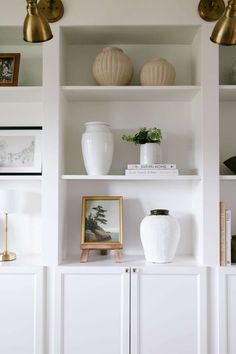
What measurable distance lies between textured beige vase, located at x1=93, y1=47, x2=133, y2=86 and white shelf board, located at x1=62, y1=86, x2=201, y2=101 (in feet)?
0.25

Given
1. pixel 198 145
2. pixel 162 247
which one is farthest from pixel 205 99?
pixel 162 247

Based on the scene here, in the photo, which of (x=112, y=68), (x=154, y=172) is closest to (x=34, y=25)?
(x=112, y=68)

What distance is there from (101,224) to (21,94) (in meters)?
0.90

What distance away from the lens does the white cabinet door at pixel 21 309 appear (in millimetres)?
2072

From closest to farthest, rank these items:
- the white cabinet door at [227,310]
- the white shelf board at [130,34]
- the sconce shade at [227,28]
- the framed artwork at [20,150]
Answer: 1. the sconce shade at [227,28]
2. the white cabinet door at [227,310]
3. the white shelf board at [130,34]
4. the framed artwork at [20,150]

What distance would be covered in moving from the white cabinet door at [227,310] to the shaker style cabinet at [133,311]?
3.7 inches

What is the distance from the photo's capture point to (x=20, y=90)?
2.17 meters

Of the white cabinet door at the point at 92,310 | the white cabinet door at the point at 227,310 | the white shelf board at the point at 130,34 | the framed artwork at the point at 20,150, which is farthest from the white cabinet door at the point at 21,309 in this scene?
the white shelf board at the point at 130,34

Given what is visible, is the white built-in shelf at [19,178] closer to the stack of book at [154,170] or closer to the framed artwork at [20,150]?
the framed artwork at [20,150]

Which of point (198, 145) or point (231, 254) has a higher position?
point (198, 145)

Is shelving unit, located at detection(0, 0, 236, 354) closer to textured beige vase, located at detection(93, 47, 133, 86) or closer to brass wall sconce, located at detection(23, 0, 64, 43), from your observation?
textured beige vase, located at detection(93, 47, 133, 86)

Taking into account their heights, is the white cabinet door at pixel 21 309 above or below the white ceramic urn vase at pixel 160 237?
below

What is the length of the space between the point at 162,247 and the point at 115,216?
0.36 meters

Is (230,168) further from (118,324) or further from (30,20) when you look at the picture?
(30,20)
